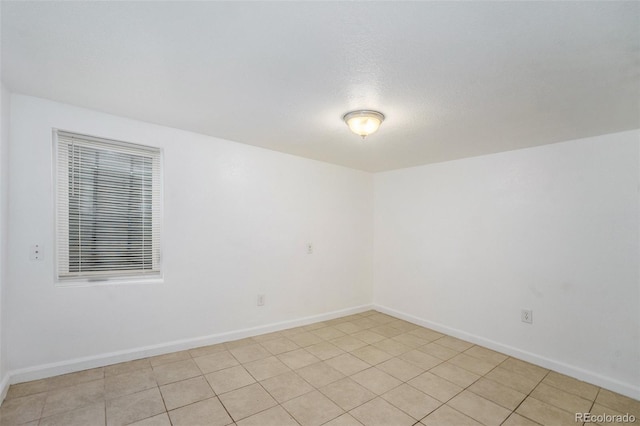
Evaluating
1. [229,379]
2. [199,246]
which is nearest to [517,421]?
[229,379]

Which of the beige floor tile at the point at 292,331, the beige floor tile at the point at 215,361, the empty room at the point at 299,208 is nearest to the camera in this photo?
the empty room at the point at 299,208

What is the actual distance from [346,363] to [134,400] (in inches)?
71.1

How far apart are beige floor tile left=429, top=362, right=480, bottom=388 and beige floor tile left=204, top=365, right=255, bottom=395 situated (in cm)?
174

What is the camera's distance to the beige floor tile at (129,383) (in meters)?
2.23

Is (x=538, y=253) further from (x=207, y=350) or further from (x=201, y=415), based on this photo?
(x=207, y=350)

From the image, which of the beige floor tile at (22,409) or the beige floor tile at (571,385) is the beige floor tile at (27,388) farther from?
the beige floor tile at (571,385)

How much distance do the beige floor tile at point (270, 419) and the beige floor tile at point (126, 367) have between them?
4.16ft

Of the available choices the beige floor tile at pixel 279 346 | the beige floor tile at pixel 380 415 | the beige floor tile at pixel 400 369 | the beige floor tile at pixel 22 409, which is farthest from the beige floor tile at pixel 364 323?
the beige floor tile at pixel 22 409

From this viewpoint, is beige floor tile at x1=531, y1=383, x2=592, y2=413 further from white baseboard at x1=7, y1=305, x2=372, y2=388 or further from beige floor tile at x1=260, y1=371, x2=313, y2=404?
white baseboard at x1=7, y1=305, x2=372, y2=388

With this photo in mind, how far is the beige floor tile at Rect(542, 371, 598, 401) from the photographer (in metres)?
2.43

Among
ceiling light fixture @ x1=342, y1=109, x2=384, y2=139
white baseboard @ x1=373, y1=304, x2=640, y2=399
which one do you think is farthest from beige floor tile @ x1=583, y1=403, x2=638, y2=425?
ceiling light fixture @ x1=342, y1=109, x2=384, y2=139

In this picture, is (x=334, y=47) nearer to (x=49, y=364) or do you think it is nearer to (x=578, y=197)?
(x=578, y=197)

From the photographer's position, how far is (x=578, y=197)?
2.77 meters

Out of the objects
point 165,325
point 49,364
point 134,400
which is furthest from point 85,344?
point 134,400
